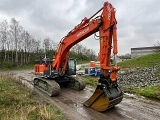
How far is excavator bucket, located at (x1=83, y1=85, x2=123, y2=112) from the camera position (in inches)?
328

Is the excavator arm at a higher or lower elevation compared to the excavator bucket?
higher

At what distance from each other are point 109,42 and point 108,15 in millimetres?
1109

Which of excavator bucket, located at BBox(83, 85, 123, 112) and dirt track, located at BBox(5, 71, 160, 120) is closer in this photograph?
dirt track, located at BBox(5, 71, 160, 120)

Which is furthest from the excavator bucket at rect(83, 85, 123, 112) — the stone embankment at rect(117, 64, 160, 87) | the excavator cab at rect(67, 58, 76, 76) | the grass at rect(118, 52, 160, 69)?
the grass at rect(118, 52, 160, 69)

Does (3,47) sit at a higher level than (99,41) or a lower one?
higher

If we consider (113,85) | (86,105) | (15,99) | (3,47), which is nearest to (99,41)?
(113,85)

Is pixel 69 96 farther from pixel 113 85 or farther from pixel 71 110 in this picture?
pixel 113 85

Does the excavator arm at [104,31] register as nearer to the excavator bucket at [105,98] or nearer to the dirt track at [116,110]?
the excavator bucket at [105,98]

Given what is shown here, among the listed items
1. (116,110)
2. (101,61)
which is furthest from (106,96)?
(101,61)

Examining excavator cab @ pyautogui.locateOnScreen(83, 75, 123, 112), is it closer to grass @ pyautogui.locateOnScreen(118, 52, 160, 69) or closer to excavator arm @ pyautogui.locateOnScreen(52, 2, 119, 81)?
excavator arm @ pyautogui.locateOnScreen(52, 2, 119, 81)

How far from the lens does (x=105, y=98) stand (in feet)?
27.7

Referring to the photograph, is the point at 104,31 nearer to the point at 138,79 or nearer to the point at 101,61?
A: the point at 101,61

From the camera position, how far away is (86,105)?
30.8 feet

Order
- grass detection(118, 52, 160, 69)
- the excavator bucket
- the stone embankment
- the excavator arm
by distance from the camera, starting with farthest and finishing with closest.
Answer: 1. grass detection(118, 52, 160, 69)
2. the stone embankment
3. the excavator arm
4. the excavator bucket
